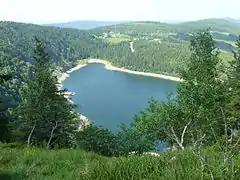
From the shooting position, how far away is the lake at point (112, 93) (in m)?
61.3

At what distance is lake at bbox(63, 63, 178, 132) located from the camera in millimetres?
61344

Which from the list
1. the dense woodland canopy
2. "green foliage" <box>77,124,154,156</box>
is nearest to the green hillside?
the dense woodland canopy

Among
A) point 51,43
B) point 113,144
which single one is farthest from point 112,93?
point 51,43

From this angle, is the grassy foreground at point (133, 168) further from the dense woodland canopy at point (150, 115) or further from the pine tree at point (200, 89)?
the pine tree at point (200, 89)

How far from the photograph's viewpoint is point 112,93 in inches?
3307

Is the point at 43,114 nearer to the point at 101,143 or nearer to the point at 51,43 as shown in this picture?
the point at 101,143

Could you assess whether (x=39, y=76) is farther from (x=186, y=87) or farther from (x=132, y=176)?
(x=132, y=176)

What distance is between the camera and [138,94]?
8275 centimetres

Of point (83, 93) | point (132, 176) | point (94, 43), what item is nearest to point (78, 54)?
point (94, 43)

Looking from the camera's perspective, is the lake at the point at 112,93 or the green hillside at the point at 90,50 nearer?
the lake at the point at 112,93

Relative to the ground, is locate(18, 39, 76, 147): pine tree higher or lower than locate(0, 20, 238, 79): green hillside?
higher

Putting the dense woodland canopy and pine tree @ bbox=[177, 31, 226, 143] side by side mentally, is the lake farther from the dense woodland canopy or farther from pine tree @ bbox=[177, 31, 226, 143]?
pine tree @ bbox=[177, 31, 226, 143]

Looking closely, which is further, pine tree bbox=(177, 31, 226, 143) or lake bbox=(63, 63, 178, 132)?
lake bbox=(63, 63, 178, 132)

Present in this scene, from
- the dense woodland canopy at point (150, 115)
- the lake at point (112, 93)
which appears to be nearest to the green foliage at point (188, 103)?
the dense woodland canopy at point (150, 115)
